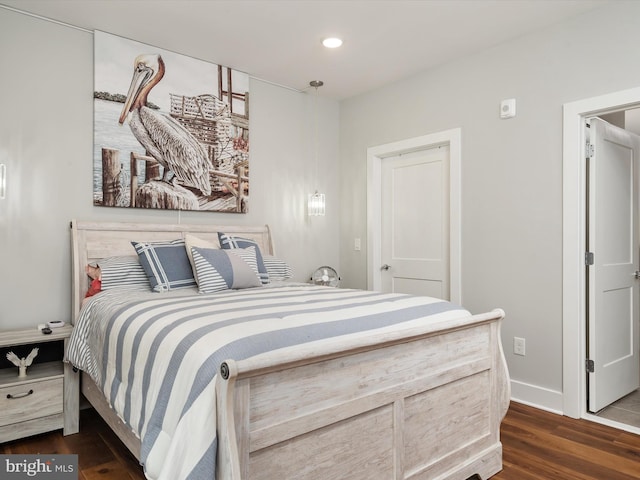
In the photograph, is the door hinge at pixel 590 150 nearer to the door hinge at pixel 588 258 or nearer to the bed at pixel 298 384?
the door hinge at pixel 588 258

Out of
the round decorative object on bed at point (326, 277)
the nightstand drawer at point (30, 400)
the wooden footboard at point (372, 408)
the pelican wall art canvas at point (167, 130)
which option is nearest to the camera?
the wooden footboard at point (372, 408)

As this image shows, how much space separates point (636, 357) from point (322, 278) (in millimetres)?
2533

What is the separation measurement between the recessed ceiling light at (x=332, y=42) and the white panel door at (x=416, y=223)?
1191 millimetres

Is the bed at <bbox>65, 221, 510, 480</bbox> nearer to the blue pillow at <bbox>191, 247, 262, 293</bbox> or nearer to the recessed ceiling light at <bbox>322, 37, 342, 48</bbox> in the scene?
the blue pillow at <bbox>191, 247, 262, 293</bbox>

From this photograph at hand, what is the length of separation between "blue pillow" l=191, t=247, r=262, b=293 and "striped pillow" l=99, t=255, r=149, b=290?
37cm

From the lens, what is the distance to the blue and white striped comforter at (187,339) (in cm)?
132

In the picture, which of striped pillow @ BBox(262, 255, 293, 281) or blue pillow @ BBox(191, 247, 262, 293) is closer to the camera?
blue pillow @ BBox(191, 247, 262, 293)

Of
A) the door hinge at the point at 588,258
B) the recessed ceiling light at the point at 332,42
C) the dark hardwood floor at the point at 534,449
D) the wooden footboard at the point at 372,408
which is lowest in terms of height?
the dark hardwood floor at the point at 534,449

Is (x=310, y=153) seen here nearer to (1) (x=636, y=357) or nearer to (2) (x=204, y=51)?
(2) (x=204, y=51)

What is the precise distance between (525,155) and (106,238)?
9.64ft

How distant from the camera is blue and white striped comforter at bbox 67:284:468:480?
1319 millimetres

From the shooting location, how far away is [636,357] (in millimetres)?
3293

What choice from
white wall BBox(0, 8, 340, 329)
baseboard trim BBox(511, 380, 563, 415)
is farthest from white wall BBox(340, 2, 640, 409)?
white wall BBox(0, 8, 340, 329)

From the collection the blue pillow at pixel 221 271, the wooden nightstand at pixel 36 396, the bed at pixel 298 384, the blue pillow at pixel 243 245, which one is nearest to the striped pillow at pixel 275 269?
the blue pillow at pixel 243 245
